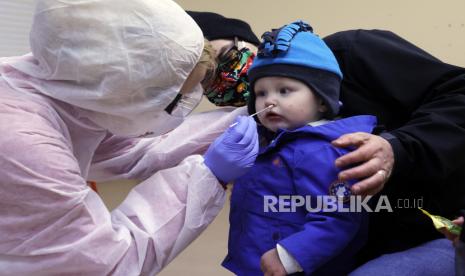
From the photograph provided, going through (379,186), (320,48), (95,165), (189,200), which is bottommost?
(95,165)

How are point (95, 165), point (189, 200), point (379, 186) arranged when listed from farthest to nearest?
point (95, 165), point (189, 200), point (379, 186)

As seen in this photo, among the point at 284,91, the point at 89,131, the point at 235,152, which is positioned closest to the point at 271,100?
the point at 284,91

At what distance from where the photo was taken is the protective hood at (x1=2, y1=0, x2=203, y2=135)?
33.8 inches

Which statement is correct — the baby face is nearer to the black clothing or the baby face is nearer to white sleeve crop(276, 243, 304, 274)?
the black clothing

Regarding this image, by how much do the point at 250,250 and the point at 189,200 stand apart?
0.18m

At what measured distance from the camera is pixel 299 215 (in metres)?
0.93

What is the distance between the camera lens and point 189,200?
0.97 metres

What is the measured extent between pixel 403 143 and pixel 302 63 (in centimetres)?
28

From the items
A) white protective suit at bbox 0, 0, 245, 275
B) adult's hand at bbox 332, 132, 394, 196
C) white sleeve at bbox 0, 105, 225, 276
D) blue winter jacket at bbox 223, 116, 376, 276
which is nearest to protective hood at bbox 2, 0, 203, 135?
white protective suit at bbox 0, 0, 245, 275

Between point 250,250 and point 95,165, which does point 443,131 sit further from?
point 95,165

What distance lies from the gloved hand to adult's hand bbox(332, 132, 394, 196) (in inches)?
7.8

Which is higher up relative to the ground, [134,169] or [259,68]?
[259,68]

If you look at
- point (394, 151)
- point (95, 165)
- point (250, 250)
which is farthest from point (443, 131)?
point (95, 165)

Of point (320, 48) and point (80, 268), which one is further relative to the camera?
point (320, 48)
